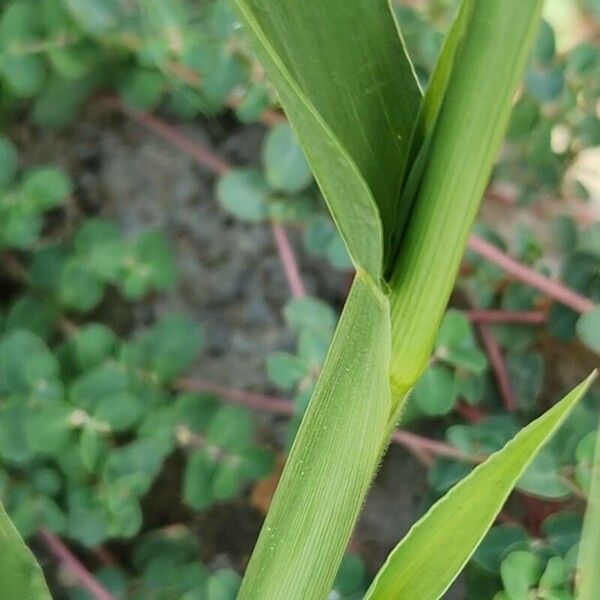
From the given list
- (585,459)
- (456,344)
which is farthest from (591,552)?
(456,344)

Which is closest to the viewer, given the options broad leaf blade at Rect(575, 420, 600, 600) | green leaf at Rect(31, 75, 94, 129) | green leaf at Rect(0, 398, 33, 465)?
broad leaf blade at Rect(575, 420, 600, 600)

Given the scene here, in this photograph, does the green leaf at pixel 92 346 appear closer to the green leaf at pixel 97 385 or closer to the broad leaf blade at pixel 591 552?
the green leaf at pixel 97 385

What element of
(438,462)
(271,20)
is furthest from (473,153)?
(438,462)

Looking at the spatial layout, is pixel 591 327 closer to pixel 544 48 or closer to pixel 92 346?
pixel 544 48

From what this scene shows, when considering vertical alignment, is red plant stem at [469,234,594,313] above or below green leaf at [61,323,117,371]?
below

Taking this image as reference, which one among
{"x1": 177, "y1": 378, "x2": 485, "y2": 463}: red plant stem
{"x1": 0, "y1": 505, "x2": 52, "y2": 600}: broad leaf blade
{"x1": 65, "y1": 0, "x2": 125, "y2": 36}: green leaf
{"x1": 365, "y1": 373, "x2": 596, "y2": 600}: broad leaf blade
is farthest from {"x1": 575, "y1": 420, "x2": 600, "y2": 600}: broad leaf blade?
{"x1": 65, "y1": 0, "x2": 125, "y2": 36}: green leaf

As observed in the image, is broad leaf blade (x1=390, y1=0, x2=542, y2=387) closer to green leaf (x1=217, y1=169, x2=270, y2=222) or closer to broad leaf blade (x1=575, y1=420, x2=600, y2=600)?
broad leaf blade (x1=575, y1=420, x2=600, y2=600)
